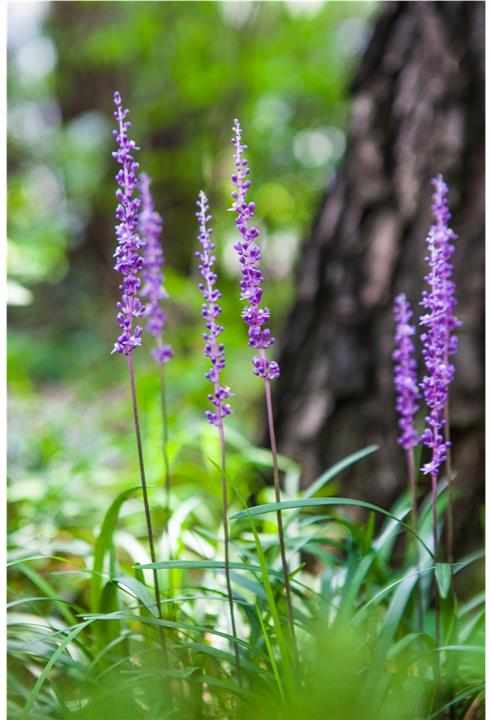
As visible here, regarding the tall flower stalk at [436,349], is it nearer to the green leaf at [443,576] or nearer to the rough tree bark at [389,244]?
the green leaf at [443,576]

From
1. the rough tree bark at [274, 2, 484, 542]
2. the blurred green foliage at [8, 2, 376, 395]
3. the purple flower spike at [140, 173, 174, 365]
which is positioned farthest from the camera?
the blurred green foliage at [8, 2, 376, 395]

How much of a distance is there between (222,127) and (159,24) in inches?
28.9

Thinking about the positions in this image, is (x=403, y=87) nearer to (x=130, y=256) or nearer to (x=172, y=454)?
(x=172, y=454)

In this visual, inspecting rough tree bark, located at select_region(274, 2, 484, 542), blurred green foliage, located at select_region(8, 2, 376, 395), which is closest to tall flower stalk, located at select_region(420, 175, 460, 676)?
rough tree bark, located at select_region(274, 2, 484, 542)

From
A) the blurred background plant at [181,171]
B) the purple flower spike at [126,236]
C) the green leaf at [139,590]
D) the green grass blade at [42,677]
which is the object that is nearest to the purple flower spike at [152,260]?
the purple flower spike at [126,236]

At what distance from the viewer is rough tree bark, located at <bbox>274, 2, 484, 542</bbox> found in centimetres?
211

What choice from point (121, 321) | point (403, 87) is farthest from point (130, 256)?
point (403, 87)

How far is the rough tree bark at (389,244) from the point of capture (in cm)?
211

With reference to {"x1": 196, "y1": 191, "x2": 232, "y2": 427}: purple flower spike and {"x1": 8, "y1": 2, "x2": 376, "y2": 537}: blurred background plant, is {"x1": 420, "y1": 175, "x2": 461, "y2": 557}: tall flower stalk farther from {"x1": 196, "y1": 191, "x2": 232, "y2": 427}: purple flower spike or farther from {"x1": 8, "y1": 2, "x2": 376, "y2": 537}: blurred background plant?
{"x1": 8, "y1": 2, "x2": 376, "y2": 537}: blurred background plant

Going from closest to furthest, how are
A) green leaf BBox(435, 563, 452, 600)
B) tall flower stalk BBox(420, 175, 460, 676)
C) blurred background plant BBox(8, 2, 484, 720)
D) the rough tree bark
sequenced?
green leaf BBox(435, 563, 452, 600)
tall flower stalk BBox(420, 175, 460, 676)
blurred background plant BBox(8, 2, 484, 720)
the rough tree bark

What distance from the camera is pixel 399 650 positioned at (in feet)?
4.16

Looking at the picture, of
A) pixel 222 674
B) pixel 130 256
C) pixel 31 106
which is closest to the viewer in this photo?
pixel 130 256

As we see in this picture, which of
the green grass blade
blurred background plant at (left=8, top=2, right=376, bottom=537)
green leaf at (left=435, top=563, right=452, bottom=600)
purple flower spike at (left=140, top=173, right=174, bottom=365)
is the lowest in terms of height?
the green grass blade

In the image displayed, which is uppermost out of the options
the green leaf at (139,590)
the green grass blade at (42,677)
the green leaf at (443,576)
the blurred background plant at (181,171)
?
the blurred background plant at (181,171)
